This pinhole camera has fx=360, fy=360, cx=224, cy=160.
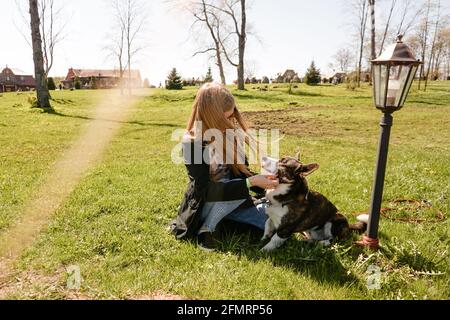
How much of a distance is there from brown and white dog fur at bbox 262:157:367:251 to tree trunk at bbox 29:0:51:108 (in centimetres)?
2102

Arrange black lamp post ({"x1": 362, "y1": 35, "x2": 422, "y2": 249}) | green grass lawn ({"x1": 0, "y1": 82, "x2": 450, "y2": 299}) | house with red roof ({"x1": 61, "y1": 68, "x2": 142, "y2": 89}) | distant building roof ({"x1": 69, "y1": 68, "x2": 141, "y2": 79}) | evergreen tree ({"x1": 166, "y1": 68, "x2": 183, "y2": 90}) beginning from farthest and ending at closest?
distant building roof ({"x1": 69, "y1": 68, "x2": 141, "y2": 79}), house with red roof ({"x1": 61, "y1": 68, "x2": 142, "y2": 89}), evergreen tree ({"x1": 166, "y1": 68, "x2": 183, "y2": 90}), green grass lawn ({"x1": 0, "y1": 82, "x2": 450, "y2": 299}), black lamp post ({"x1": 362, "y1": 35, "x2": 422, "y2": 249})

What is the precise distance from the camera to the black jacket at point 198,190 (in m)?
4.64

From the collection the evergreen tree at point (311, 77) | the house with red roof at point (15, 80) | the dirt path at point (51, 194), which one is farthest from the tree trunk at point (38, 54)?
the house with red roof at point (15, 80)

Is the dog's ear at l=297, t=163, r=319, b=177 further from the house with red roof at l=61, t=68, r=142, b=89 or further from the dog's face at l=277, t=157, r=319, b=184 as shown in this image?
the house with red roof at l=61, t=68, r=142, b=89

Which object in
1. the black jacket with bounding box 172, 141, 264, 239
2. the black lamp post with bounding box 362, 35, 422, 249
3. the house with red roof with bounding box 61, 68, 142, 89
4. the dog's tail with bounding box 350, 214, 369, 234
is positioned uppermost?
the house with red roof with bounding box 61, 68, 142, 89

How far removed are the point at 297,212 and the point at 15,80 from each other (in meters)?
113

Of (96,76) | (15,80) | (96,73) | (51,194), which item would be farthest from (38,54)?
(15,80)

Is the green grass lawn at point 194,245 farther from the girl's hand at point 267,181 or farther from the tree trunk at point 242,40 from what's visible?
the tree trunk at point 242,40

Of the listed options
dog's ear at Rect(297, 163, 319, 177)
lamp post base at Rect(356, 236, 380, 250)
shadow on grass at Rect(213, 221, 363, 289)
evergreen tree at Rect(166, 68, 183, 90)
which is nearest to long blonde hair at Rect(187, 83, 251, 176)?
dog's ear at Rect(297, 163, 319, 177)

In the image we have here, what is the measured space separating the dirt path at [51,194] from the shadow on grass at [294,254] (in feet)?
9.03

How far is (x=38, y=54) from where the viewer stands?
828 inches

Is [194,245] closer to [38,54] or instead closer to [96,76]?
[38,54]

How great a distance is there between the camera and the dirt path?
4871mm
